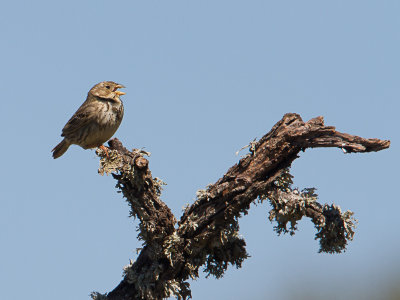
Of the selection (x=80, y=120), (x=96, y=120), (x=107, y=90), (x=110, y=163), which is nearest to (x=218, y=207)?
(x=110, y=163)

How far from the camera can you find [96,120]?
8.95 m

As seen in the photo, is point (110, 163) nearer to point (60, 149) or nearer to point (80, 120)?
point (80, 120)

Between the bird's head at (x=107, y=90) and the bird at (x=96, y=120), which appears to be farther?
the bird's head at (x=107, y=90)

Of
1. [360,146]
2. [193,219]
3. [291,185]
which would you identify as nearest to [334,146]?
[360,146]

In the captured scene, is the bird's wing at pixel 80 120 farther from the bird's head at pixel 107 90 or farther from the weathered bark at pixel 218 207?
the weathered bark at pixel 218 207

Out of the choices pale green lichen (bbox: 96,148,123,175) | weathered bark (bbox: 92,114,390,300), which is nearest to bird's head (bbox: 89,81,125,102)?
pale green lichen (bbox: 96,148,123,175)

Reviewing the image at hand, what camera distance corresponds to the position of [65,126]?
369 inches

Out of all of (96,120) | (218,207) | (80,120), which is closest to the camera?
(218,207)

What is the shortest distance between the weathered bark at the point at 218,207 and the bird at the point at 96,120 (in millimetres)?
3129

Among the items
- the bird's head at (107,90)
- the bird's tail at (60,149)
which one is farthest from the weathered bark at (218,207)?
the bird's tail at (60,149)

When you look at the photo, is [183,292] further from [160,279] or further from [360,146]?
[360,146]

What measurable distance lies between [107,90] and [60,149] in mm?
1208

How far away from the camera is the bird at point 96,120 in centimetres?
891

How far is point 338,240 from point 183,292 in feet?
5.05
